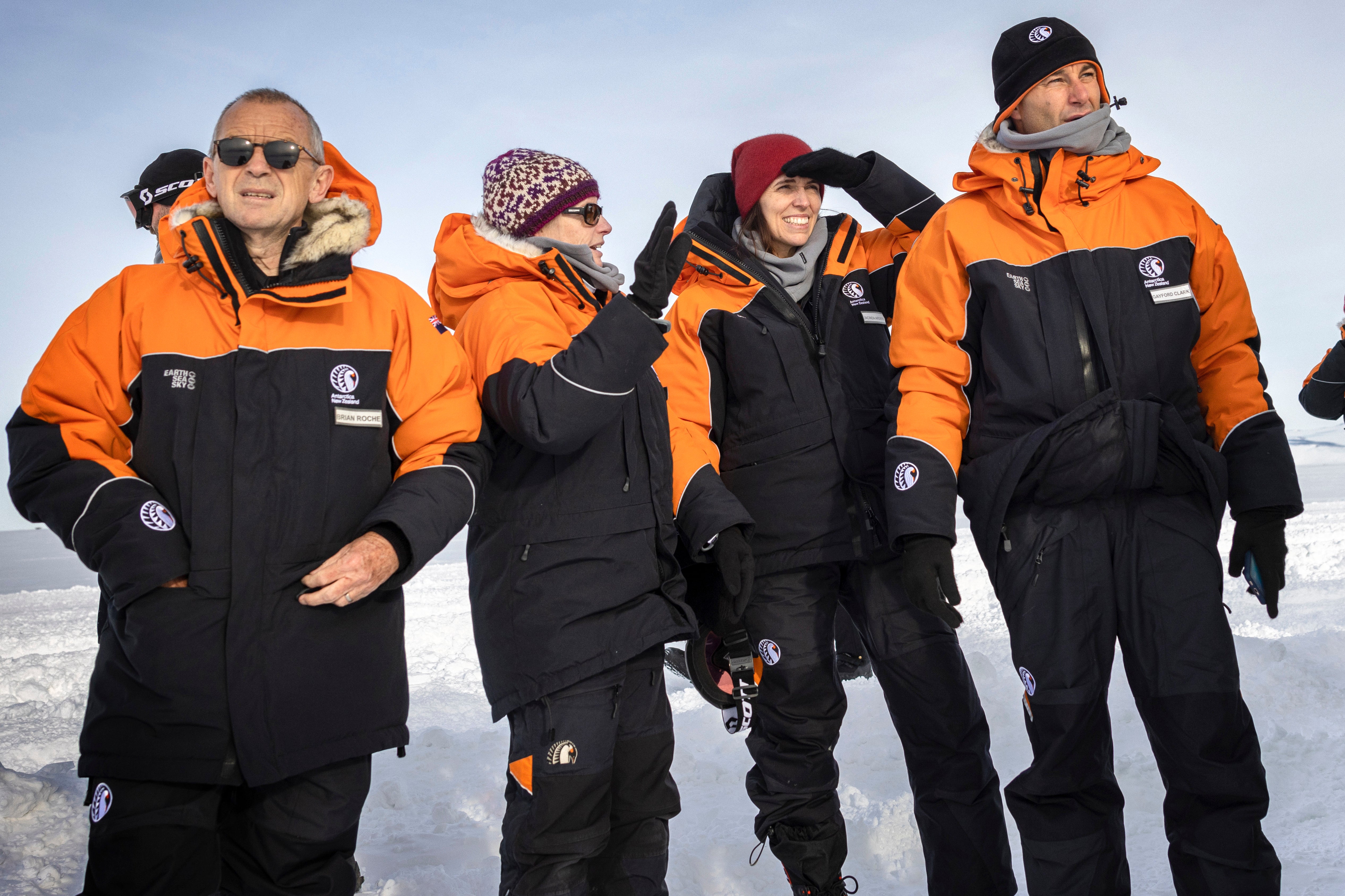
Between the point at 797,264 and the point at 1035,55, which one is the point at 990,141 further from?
the point at 797,264

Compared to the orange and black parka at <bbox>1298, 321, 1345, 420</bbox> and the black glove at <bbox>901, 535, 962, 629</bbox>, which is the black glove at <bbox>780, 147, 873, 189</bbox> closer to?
the black glove at <bbox>901, 535, 962, 629</bbox>

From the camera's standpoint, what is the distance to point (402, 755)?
2.17m

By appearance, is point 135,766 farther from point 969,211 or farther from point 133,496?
point 969,211

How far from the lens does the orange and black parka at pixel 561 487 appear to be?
7.93 feet

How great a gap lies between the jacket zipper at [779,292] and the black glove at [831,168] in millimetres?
351

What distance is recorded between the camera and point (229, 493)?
2.03m

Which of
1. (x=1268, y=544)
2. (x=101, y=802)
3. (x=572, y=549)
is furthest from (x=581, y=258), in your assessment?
(x=1268, y=544)

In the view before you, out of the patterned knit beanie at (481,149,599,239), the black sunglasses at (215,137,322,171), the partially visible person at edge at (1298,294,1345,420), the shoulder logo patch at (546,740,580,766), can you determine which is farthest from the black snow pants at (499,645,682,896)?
the partially visible person at edge at (1298,294,1345,420)

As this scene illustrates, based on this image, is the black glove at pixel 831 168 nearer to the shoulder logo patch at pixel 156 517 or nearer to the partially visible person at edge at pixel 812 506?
the partially visible person at edge at pixel 812 506

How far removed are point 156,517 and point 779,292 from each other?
200 centimetres

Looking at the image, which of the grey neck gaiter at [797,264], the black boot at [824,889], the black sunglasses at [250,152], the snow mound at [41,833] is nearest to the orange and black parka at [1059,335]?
the grey neck gaiter at [797,264]

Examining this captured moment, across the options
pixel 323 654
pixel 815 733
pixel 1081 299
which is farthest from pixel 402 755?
pixel 1081 299

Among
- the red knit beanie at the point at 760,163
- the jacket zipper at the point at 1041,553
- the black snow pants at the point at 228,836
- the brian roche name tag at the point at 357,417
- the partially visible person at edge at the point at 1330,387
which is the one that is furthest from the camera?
the partially visible person at edge at the point at 1330,387

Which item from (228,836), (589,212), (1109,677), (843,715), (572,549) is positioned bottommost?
(843,715)
